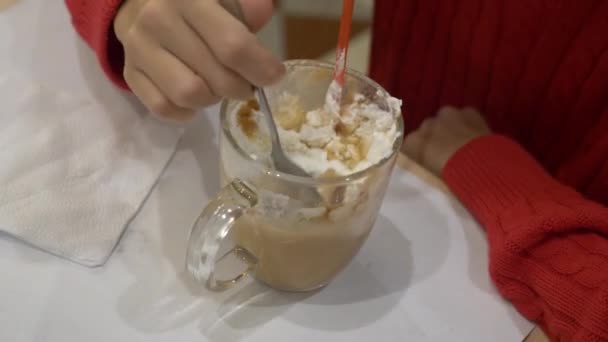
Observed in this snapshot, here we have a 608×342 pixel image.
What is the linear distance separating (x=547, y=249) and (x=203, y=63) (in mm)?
257

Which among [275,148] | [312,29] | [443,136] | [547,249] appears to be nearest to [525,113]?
[443,136]

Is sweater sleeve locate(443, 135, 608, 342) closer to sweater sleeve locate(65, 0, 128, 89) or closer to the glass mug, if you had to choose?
the glass mug

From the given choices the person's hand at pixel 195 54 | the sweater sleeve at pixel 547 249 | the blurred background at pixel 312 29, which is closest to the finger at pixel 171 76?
the person's hand at pixel 195 54

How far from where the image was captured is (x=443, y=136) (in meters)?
0.57

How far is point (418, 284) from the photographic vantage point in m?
0.41

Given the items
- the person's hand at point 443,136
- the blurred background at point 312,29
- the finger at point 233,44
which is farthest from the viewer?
the blurred background at point 312,29

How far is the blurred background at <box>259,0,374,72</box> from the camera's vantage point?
1102 millimetres

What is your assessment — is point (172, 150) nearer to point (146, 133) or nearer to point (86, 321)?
point (146, 133)

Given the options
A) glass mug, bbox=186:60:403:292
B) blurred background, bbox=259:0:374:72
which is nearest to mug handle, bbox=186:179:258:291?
glass mug, bbox=186:60:403:292

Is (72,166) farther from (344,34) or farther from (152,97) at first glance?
(344,34)

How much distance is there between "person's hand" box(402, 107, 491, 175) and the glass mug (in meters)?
0.17

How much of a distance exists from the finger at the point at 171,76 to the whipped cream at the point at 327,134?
1.4 inches

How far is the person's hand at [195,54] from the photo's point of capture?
12.4 inches

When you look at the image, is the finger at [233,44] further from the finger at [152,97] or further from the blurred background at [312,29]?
the blurred background at [312,29]
